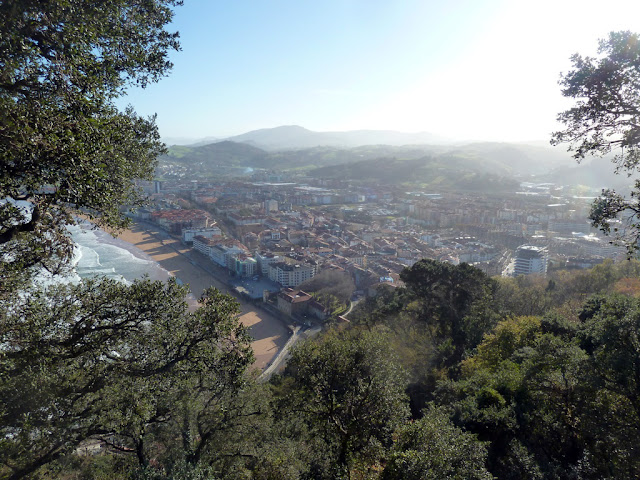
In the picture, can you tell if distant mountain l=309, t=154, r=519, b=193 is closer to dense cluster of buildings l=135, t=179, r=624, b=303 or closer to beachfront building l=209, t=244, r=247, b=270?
dense cluster of buildings l=135, t=179, r=624, b=303

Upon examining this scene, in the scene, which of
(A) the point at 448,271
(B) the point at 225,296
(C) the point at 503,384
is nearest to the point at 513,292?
(A) the point at 448,271

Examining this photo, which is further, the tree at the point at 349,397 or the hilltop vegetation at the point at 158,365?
the tree at the point at 349,397

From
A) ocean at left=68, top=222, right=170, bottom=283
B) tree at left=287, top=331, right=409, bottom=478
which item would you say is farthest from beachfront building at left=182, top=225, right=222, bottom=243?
tree at left=287, top=331, right=409, bottom=478

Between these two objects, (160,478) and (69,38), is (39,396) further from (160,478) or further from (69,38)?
(69,38)

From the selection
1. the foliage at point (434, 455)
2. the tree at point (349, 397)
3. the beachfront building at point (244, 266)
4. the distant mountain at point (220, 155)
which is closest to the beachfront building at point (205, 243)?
the beachfront building at point (244, 266)

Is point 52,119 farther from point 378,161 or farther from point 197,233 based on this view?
point 378,161

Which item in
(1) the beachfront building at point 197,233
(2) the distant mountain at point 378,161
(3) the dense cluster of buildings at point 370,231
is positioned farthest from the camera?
(2) the distant mountain at point 378,161

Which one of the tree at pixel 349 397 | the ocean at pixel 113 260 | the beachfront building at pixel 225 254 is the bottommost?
the beachfront building at pixel 225 254

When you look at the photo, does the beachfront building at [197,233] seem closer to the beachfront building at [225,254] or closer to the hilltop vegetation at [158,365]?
the beachfront building at [225,254]
